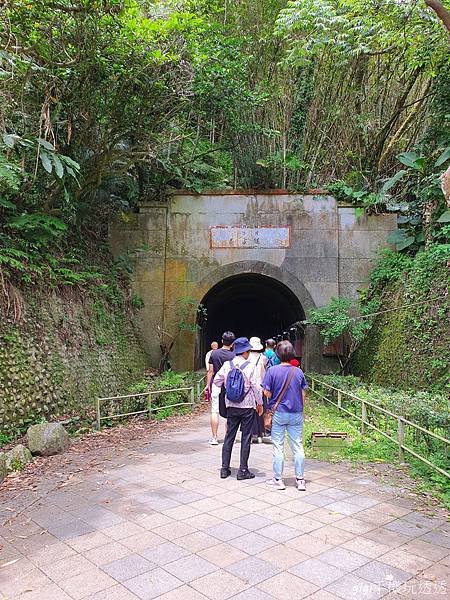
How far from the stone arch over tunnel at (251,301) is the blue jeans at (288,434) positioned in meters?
8.29

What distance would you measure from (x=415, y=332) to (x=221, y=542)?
711 centimetres

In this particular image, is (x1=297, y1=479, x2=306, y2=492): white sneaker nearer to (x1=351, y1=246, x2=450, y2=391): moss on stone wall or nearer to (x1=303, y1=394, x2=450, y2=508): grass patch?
(x1=303, y1=394, x2=450, y2=508): grass patch

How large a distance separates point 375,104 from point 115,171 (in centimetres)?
834

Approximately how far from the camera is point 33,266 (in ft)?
26.4

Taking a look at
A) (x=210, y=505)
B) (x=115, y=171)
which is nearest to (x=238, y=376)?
(x=210, y=505)

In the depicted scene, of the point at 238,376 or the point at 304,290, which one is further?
the point at 304,290

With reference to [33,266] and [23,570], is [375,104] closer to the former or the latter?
[33,266]

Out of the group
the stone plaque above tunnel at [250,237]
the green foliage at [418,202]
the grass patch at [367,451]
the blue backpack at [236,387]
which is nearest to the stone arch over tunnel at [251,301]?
the stone plaque above tunnel at [250,237]

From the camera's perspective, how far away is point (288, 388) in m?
4.57

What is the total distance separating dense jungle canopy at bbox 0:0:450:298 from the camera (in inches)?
301

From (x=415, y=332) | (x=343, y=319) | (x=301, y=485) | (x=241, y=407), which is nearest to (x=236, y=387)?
(x=241, y=407)

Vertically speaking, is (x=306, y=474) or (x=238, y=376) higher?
(x=238, y=376)

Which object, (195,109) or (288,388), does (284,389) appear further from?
(195,109)

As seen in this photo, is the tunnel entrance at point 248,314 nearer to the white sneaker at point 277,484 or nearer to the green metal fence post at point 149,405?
the green metal fence post at point 149,405
